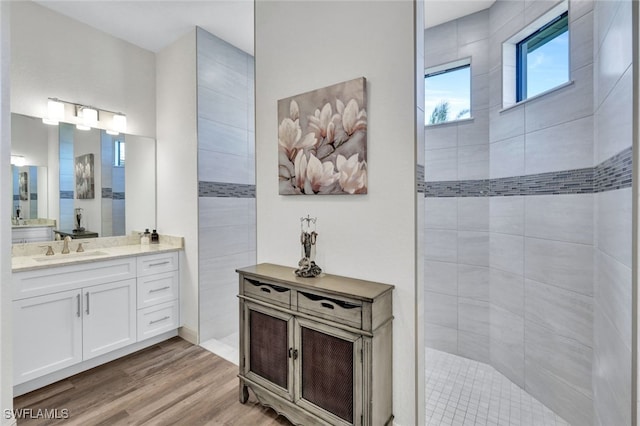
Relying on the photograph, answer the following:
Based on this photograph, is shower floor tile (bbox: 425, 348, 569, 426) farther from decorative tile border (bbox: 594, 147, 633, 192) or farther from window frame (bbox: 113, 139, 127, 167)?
window frame (bbox: 113, 139, 127, 167)

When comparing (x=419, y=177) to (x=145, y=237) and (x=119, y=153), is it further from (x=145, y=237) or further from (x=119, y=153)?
(x=119, y=153)

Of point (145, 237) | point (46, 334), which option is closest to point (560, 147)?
point (145, 237)

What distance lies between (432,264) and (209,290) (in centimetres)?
231

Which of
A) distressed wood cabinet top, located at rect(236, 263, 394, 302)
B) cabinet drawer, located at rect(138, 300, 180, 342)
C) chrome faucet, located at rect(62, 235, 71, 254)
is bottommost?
cabinet drawer, located at rect(138, 300, 180, 342)

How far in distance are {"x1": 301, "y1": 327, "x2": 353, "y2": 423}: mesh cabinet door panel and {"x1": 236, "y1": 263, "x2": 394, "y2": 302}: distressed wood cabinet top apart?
0.27 m

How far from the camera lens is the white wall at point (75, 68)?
253 centimetres

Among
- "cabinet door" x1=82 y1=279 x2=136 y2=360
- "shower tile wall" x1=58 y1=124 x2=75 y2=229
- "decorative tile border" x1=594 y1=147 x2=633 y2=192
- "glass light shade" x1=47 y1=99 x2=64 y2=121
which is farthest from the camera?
"shower tile wall" x1=58 y1=124 x2=75 y2=229

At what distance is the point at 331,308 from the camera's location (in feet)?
5.48

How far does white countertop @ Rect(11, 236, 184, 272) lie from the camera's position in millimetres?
2307

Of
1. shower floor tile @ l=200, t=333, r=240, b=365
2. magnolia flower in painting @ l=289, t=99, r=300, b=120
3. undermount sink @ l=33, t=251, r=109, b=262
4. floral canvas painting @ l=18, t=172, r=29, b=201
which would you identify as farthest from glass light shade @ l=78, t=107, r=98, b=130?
shower floor tile @ l=200, t=333, r=240, b=365

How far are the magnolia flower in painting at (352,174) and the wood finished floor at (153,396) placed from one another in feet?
5.21

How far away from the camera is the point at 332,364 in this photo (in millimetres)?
1680

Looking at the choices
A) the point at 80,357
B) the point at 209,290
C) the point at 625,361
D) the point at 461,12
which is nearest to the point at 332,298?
the point at 625,361

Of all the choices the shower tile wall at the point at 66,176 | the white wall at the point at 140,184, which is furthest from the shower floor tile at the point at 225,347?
the shower tile wall at the point at 66,176
